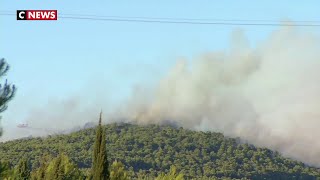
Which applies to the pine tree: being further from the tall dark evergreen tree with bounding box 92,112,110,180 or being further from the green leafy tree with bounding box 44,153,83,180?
the tall dark evergreen tree with bounding box 92,112,110,180

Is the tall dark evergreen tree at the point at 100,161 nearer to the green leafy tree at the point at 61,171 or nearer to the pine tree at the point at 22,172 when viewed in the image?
the green leafy tree at the point at 61,171

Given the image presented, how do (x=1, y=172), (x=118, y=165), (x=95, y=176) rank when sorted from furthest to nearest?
1. (x=118, y=165)
2. (x=95, y=176)
3. (x=1, y=172)

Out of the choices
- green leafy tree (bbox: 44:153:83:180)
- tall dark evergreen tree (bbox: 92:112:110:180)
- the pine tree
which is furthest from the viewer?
the pine tree

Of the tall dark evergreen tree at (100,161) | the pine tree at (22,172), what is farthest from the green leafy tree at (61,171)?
the tall dark evergreen tree at (100,161)

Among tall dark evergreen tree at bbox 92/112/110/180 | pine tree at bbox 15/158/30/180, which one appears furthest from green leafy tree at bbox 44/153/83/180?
tall dark evergreen tree at bbox 92/112/110/180

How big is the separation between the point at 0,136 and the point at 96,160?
33.9 metres

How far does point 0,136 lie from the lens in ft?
126

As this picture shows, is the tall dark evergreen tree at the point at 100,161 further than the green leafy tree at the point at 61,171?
No

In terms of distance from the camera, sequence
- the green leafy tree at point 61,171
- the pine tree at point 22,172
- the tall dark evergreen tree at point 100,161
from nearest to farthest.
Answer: the tall dark evergreen tree at point 100,161 → the green leafy tree at point 61,171 → the pine tree at point 22,172

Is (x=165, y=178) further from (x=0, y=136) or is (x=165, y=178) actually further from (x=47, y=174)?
(x=0, y=136)

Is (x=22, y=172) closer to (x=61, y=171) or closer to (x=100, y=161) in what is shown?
(x=61, y=171)

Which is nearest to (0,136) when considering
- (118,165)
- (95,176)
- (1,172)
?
(1,172)

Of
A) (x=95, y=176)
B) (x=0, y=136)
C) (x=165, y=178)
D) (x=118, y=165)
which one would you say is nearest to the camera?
(x=0, y=136)

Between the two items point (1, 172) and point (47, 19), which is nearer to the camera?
point (47, 19)
